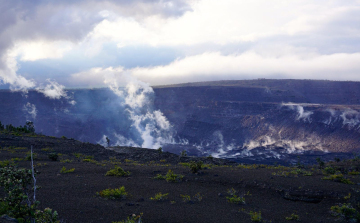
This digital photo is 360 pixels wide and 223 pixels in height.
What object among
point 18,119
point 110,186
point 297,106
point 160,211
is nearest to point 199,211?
point 160,211

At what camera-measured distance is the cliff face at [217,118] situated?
6806cm

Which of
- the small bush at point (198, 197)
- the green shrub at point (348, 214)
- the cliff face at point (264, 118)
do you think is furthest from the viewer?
the cliff face at point (264, 118)

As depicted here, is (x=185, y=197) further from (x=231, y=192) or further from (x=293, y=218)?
(x=293, y=218)

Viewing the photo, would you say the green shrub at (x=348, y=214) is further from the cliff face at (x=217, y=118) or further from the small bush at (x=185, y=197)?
the cliff face at (x=217, y=118)

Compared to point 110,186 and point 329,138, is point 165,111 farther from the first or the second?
point 110,186

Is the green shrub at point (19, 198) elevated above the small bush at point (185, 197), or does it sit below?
above

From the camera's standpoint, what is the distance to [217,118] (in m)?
86.2

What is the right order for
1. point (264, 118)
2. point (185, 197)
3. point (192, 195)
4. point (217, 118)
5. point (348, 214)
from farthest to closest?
point (217, 118)
point (264, 118)
point (192, 195)
point (185, 197)
point (348, 214)

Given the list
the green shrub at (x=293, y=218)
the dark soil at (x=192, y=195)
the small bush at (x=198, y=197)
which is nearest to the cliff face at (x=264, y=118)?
the dark soil at (x=192, y=195)

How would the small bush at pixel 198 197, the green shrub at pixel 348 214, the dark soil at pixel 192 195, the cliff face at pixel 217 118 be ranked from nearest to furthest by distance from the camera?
the dark soil at pixel 192 195 → the green shrub at pixel 348 214 → the small bush at pixel 198 197 → the cliff face at pixel 217 118

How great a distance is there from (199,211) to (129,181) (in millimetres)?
5496

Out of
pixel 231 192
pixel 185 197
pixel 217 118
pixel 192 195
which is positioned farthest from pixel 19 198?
pixel 217 118

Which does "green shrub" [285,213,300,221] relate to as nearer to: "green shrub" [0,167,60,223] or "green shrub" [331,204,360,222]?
"green shrub" [331,204,360,222]

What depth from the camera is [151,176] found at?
16.1m
